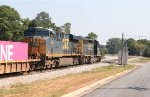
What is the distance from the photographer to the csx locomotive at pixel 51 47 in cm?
3438

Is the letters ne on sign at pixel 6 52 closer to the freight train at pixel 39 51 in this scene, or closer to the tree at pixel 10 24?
the freight train at pixel 39 51

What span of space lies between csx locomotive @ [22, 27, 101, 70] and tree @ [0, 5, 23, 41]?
75.7ft

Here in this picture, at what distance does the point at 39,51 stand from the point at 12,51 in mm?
6256

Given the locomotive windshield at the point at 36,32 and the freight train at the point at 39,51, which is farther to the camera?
the locomotive windshield at the point at 36,32

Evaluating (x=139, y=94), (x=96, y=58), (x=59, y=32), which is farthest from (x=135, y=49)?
(x=139, y=94)

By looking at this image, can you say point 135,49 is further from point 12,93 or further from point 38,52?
point 12,93

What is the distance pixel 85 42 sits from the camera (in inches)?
2169

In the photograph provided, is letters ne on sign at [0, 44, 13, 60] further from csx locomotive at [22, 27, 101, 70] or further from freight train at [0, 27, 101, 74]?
csx locomotive at [22, 27, 101, 70]

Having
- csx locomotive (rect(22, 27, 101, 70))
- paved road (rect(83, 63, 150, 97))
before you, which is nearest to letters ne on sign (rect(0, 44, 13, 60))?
csx locomotive (rect(22, 27, 101, 70))

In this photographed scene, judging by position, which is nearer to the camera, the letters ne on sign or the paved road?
the paved road

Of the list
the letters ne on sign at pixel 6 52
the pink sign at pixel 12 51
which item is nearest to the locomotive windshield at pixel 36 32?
the pink sign at pixel 12 51

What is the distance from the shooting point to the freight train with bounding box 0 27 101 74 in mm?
27828

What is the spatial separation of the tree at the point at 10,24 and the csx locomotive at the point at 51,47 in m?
23.1

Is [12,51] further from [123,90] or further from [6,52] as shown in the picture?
[123,90]
